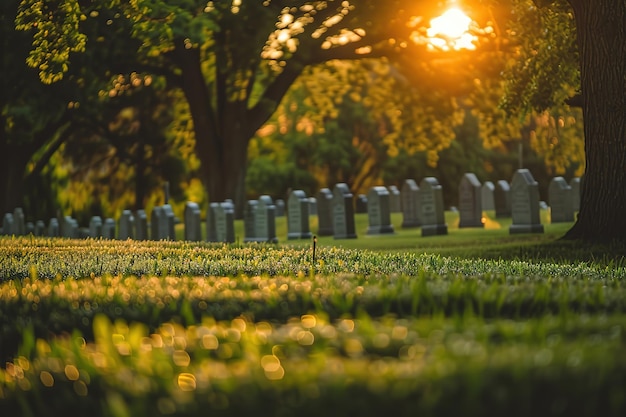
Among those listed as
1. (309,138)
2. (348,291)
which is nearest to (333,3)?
(348,291)

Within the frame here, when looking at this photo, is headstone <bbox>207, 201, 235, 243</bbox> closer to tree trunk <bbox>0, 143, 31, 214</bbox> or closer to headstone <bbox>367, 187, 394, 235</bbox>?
headstone <bbox>367, 187, 394, 235</bbox>

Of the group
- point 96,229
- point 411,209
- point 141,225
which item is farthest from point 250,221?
point 96,229

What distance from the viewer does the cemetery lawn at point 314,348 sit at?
4484 millimetres

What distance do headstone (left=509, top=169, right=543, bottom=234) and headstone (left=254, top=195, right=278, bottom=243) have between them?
6.92 meters

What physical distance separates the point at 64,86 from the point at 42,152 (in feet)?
67.8

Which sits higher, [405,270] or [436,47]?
[436,47]

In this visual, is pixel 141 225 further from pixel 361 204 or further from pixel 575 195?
pixel 575 195

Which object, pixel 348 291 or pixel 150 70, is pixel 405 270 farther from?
pixel 150 70

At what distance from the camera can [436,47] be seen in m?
37.8

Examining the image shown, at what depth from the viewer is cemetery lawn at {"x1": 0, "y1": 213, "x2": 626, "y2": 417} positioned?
4484 millimetres

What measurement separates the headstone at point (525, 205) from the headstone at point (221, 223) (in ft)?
26.8

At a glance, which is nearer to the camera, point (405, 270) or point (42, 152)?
point (405, 270)

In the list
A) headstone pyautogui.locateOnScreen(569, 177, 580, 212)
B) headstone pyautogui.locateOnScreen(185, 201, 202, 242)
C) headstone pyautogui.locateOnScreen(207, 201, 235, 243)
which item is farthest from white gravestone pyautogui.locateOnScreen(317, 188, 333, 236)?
headstone pyautogui.locateOnScreen(569, 177, 580, 212)

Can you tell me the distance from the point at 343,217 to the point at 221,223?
3.68 m
